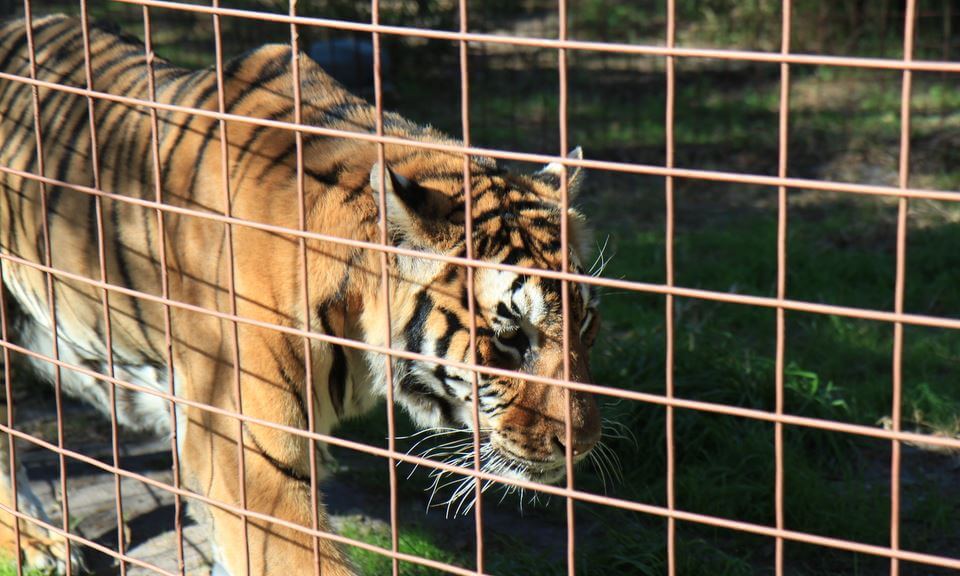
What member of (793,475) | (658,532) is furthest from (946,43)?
(658,532)

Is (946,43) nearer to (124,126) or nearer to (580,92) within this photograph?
(580,92)

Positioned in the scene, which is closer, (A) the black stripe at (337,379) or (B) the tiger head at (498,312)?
(B) the tiger head at (498,312)

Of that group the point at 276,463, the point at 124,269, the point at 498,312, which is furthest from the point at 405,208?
the point at 124,269

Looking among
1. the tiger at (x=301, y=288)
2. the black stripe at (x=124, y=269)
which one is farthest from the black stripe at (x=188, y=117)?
the black stripe at (x=124, y=269)

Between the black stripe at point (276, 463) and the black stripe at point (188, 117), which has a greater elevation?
the black stripe at point (188, 117)

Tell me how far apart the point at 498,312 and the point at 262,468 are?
0.60m

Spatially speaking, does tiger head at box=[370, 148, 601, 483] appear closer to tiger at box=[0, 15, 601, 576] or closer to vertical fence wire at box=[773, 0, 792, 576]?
tiger at box=[0, 15, 601, 576]

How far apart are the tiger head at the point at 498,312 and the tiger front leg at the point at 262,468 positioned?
280 millimetres

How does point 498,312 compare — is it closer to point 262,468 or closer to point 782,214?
point 262,468

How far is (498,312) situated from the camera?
7.38 feet

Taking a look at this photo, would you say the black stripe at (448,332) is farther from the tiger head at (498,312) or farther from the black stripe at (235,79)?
the black stripe at (235,79)

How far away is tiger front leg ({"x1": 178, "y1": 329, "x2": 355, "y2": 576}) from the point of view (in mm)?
2342

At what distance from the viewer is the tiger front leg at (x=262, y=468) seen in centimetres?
234

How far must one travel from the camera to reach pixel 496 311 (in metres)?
2.25
